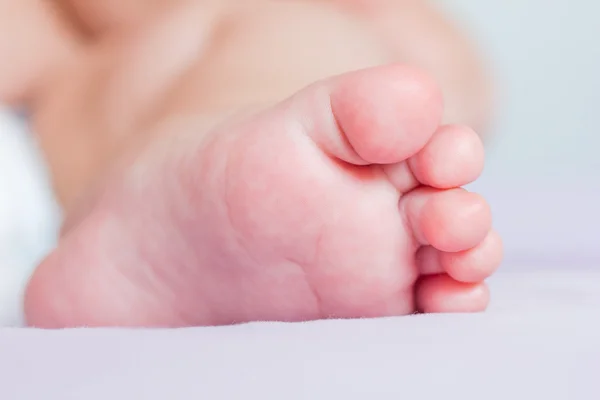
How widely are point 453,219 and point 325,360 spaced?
0.48 feet

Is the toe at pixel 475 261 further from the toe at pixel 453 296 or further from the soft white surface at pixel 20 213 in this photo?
the soft white surface at pixel 20 213

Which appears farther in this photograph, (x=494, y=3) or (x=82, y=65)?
(x=494, y=3)

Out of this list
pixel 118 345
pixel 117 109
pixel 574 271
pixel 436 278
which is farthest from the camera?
pixel 117 109

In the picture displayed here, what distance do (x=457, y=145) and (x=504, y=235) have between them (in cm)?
41

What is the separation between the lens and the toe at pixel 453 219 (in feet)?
1.60

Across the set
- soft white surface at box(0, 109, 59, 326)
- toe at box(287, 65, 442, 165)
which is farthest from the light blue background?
toe at box(287, 65, 442, 165)

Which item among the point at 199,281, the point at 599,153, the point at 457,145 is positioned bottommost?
the point at 599,153

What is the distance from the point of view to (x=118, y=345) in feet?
1.40

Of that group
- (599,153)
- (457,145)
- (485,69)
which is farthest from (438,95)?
(599,153)

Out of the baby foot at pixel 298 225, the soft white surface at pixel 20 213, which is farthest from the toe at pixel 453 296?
the soft white surface at pixel 20 213

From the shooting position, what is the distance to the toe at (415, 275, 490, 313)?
517 millimetres

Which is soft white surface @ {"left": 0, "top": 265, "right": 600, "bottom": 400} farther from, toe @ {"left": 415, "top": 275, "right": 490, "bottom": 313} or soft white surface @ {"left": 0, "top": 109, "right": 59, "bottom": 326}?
soft white surface @ {"left": 0, "top": 109, "right": 59, "bottom": 326}

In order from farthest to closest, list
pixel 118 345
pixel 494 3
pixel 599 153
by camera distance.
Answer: pixel 494 3 → pixel 599 153 → pixel 118 345

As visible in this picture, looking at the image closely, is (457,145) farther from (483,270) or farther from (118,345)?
(118,345)
